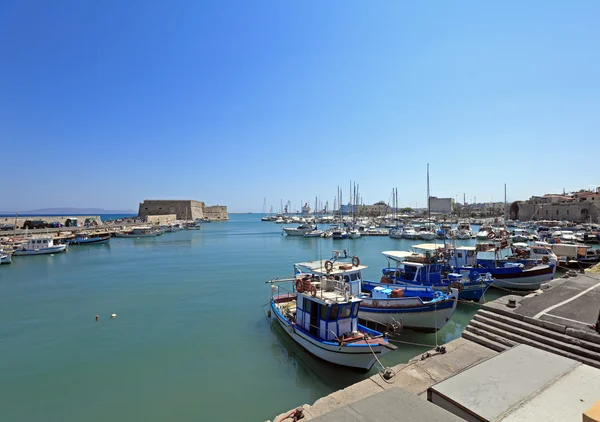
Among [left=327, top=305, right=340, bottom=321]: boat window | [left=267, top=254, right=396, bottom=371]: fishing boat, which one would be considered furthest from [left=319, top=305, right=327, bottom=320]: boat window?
[left=327, top=305, right=340, bottom=321]: boat window

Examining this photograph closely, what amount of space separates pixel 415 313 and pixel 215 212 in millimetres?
149086

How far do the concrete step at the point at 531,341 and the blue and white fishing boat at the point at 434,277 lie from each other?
8.19 m

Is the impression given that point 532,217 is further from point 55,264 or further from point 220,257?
point 55,264

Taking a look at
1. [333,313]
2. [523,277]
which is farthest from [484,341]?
[523,277]

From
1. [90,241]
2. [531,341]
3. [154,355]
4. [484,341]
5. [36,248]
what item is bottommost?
[154,355]

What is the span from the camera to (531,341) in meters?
8.24

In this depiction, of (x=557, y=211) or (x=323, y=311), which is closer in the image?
(x=323, y=311)

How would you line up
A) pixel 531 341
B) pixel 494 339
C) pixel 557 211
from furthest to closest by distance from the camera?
pixel 557 211, pixel 494 339, pixel 531 341

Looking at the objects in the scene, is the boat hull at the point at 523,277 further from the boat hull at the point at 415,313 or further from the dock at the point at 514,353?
the boat hull at the point at 415,313

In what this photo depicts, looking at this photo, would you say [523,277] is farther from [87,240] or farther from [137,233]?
[137,233]

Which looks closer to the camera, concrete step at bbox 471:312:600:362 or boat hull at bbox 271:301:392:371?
concrete step at bbox 471:312:600:362

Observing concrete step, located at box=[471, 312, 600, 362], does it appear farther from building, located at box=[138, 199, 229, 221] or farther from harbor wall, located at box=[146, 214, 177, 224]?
building, located at box=[138, 199, 229, 221]

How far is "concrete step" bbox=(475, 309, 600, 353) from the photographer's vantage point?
7530 mm

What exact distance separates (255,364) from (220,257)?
30.8 m
